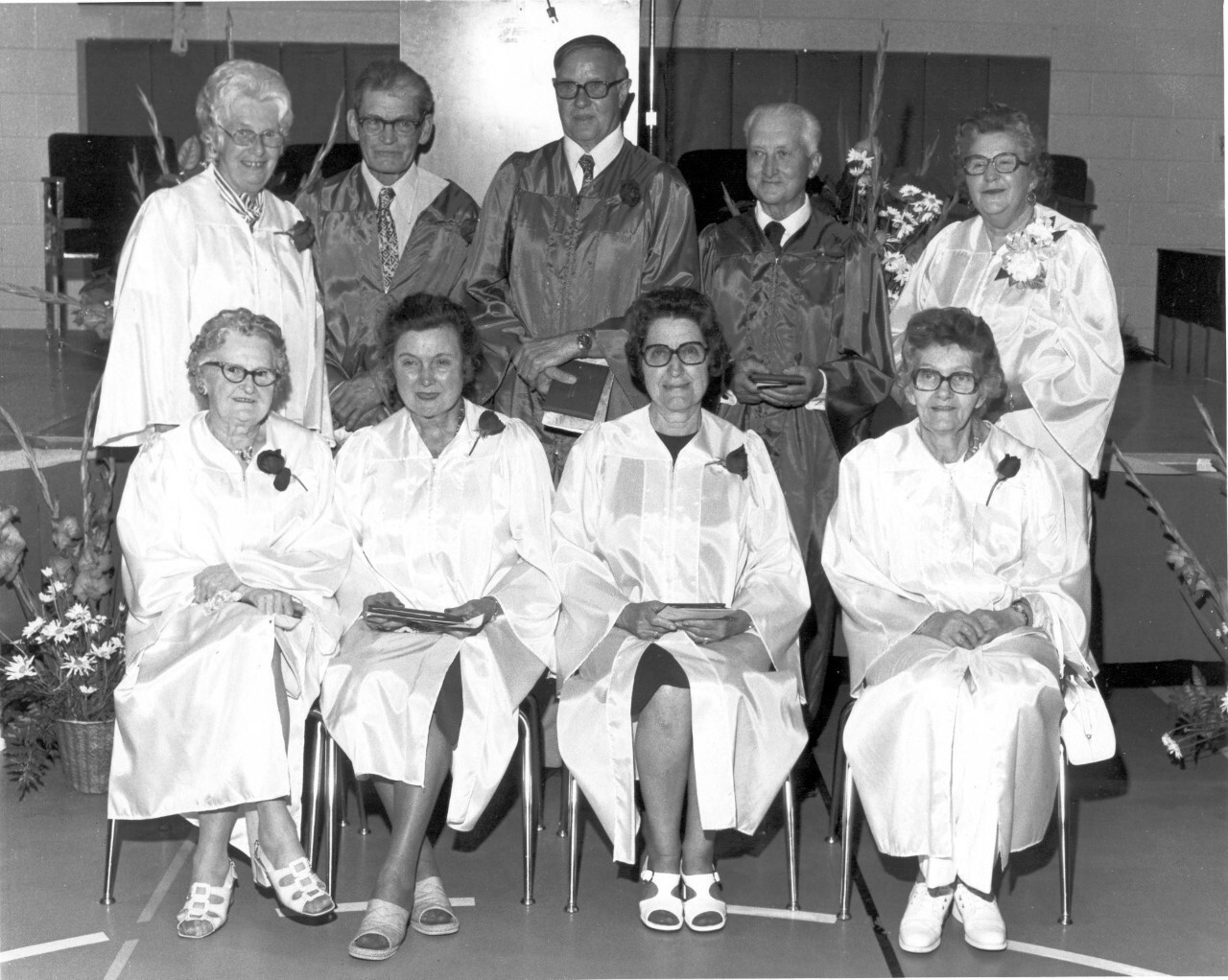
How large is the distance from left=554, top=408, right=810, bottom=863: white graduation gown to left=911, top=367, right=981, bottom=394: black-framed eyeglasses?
1.45 feet

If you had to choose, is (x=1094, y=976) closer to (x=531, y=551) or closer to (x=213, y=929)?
(x=531, y=551)

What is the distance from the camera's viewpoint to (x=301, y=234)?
3900mm

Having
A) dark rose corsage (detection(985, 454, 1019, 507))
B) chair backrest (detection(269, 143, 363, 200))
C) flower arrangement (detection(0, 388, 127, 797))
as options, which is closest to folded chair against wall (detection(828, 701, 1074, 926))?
dark rose corsage (detection(985, 454, 1019, 507))

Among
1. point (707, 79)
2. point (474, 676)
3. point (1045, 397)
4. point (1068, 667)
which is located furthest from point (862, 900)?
point (707, 79)

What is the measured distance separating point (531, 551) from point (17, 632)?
1637 millimetres

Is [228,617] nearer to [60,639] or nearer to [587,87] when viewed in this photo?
[60,639]

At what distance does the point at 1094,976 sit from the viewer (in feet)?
9.76

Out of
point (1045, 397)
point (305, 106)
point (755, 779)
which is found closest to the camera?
point (755, 779)

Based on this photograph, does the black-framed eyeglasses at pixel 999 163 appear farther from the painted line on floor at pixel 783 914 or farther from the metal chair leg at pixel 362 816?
the metal chair leg at pixel 362 816

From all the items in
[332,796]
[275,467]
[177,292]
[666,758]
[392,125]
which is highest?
[392,125]

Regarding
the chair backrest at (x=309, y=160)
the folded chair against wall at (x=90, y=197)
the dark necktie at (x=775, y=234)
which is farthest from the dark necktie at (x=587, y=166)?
the folded chair against wall at (x=90, y=197)

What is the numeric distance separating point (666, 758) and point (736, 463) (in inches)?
27.8

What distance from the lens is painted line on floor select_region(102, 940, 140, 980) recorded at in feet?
9.66

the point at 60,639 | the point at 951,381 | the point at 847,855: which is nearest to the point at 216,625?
the point at 60,639
